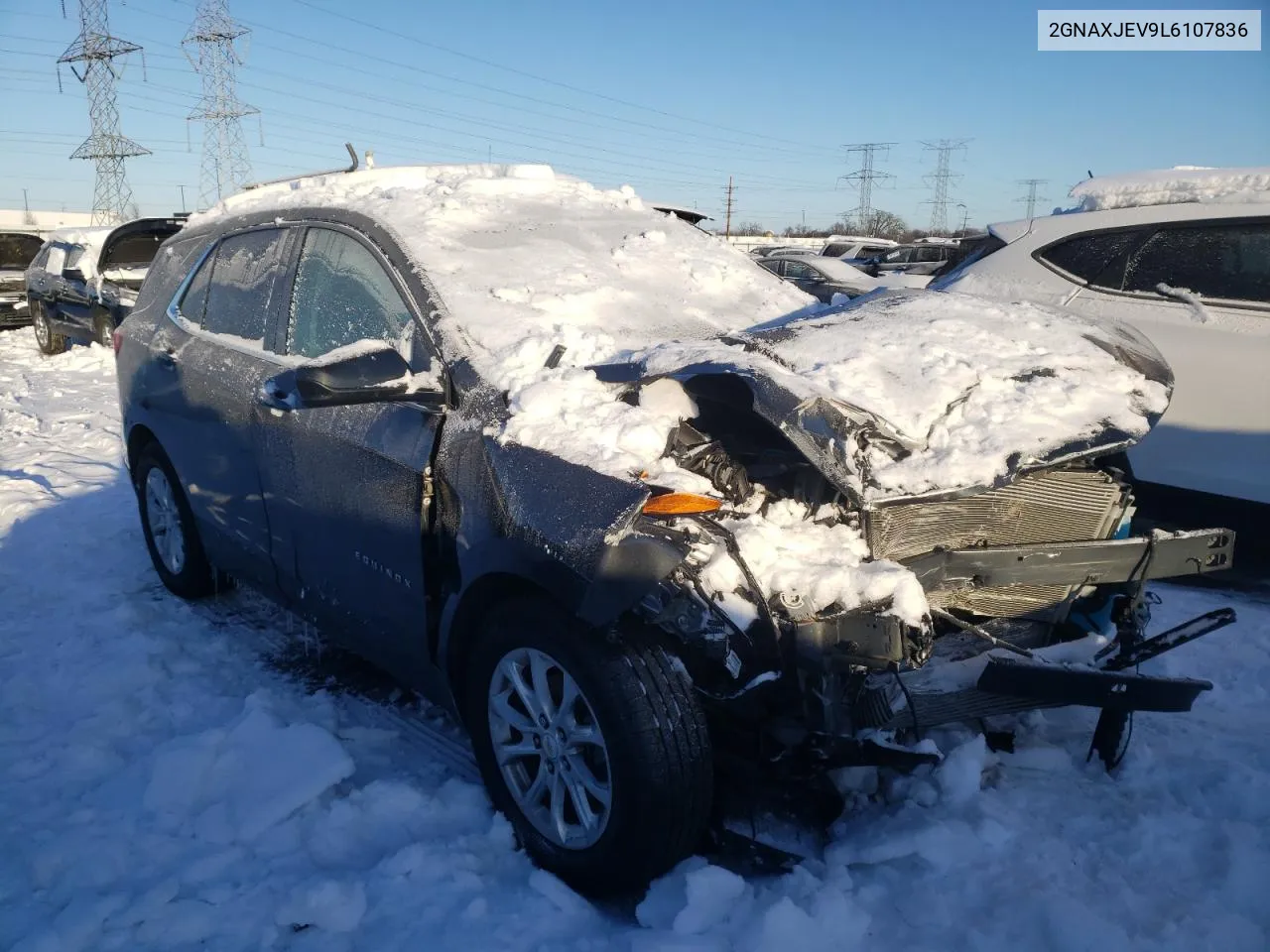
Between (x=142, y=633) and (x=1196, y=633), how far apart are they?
Answer: 394 centimetres

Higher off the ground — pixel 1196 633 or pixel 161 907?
pixel 1196 633

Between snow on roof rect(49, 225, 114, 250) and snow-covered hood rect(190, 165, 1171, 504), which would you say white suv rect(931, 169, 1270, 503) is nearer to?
snow-covered hood rect(190, 165, 1171, 504)

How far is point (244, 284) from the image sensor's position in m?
3.66

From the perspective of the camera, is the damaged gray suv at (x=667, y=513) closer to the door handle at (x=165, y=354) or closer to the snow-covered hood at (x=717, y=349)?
the snow-covered hood at (x=717, y=349)

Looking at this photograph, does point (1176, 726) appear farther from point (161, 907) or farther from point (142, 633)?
point (142, 633)

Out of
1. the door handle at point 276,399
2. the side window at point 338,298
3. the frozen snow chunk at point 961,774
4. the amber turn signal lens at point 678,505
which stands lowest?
the frozen snow chunk at point 961,774

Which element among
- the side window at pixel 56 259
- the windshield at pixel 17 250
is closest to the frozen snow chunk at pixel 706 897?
the side window at pixel 56 259

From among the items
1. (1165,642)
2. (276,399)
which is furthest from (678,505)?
(276,399)

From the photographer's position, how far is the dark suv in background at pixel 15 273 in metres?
15.5

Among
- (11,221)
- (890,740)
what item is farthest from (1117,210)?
(11,221)

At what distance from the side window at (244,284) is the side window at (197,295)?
0.11 ft

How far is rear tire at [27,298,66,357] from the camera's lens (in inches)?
520

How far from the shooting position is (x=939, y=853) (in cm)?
239

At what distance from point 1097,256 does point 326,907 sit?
4.55 metres
